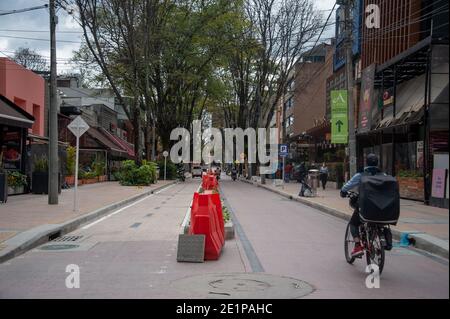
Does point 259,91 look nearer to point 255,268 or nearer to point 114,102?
point 114,102

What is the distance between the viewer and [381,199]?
7.89 meters

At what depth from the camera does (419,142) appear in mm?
24750

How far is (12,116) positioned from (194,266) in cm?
1639

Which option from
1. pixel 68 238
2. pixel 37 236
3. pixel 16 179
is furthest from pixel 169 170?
pixel 37 236

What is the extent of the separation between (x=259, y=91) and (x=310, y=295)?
141ft

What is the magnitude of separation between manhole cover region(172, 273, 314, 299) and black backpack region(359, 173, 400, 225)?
4.31ft

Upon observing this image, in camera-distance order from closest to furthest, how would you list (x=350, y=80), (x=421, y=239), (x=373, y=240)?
(x=373, y=240)
(x=421, y=239)
(x=350, y=80)

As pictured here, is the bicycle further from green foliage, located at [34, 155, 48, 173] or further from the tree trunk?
the tree trunk

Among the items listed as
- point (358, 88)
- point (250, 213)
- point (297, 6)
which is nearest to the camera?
point (250, 213)

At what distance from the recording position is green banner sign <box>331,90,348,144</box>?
83.9 ft

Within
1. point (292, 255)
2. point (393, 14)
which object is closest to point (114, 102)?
point (393, 14)

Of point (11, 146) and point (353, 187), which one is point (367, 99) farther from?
point (353, 187)

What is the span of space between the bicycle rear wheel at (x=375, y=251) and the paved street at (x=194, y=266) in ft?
0.76

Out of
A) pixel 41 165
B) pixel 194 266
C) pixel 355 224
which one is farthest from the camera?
pixel 41 165
